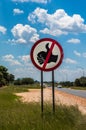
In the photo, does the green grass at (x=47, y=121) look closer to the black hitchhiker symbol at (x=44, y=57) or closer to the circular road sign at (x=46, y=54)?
the circular road sign at (x=46, y=54)

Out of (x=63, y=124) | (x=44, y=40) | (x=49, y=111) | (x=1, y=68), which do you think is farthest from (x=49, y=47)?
(x=1, y=68)

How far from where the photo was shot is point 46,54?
12.3 metres

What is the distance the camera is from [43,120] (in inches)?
428

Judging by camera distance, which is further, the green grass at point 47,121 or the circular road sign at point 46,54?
the circular road sign at point 46,54

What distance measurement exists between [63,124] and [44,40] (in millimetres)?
3012

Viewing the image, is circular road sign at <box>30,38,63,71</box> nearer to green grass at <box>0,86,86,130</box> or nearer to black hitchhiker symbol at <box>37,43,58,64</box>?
black hitchhiker symbol at <box>37,43,58,64</box>

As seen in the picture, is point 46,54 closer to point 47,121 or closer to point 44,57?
point 44,57

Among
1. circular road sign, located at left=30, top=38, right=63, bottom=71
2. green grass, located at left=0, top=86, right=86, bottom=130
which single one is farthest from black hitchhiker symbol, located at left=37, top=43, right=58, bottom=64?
green grass, located at left=0, top=86, right=86, bottom=130

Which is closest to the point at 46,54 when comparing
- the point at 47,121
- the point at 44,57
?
the point at 44,57

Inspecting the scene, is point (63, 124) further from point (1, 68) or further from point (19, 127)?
point (1, 68)

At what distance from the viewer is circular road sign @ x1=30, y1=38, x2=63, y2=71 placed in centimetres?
1222

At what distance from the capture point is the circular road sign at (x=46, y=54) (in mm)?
12219

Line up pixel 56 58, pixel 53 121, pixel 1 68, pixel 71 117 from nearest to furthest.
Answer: pixel 53 121 < pixel 71 117 < pixel 56 58 < pixel 1 68

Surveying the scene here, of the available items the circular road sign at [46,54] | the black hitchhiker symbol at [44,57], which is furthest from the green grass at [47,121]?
the black hitchhiker symbol at [44,57]
